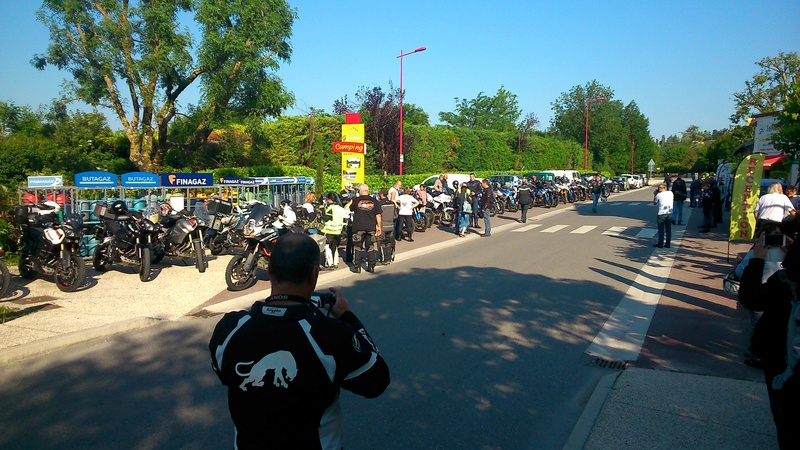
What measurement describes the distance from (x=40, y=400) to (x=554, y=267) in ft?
31.5

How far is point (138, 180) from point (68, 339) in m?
7.17

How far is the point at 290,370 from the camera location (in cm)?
208

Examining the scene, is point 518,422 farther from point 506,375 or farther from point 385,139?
point 385,139

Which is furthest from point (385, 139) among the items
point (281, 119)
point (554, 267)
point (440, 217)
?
point (554, 267)

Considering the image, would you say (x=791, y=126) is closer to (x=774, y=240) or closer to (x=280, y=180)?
(x=774, y=240)

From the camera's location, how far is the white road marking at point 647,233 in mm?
17953

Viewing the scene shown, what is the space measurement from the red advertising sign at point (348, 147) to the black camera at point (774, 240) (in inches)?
621

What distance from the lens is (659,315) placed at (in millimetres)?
8281

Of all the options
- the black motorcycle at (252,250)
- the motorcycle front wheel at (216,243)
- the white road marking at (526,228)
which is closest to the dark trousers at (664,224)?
the white road marking at (526,228)

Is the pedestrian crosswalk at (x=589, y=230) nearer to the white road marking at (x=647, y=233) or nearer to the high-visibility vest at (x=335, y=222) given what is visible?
the white road marking at (x=647, y=233)

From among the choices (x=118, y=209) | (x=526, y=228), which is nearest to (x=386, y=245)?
(x=118, y=209)

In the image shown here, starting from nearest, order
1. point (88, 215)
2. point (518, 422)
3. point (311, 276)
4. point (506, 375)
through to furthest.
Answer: point (311, 276)
point (518, 422)
point (506, 375)
point (88, 215)

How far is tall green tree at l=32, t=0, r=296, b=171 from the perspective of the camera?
71.5ft

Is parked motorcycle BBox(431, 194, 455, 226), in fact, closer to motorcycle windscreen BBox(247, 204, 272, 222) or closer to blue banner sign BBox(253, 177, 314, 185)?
blue banner sign BBox(253, 177, 314, 185)
